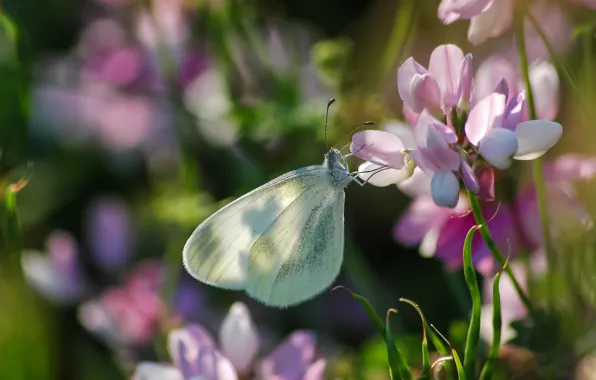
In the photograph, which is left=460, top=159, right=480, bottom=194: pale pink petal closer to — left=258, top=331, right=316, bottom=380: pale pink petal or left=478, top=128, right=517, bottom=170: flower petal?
left=478, top=128, right=517, bottom=170: flower petal

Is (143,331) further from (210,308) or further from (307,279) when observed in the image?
(307,279)

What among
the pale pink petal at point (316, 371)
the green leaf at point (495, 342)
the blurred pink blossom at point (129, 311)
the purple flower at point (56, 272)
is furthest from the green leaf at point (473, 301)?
the purple flower at point (56, 272)

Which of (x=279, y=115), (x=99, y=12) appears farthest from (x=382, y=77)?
(x=99, y=12)

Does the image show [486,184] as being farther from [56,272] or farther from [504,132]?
[56,272]

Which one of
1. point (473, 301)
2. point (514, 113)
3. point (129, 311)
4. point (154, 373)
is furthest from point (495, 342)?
point (129, 311)

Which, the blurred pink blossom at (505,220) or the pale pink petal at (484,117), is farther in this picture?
the blurred pink blossom at (505,220)

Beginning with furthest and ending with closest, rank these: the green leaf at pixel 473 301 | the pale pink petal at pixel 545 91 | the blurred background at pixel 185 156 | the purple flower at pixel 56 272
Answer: the purple flower at pixel 56 272 → the blurred background at pixel 185 156 → the pale pink petal at pixel 545 91 → the green leaf at pixel 473 301

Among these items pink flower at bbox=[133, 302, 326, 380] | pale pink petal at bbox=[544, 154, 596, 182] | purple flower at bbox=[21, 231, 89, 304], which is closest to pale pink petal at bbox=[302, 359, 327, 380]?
pink flower at bbox=[133, 302, 326, 380]

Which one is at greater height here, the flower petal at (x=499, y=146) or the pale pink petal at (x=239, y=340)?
the flower petal at (x=499, y=146)

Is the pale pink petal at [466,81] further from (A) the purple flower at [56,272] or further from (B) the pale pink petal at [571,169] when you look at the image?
(A) the purple flower at [56,272]
